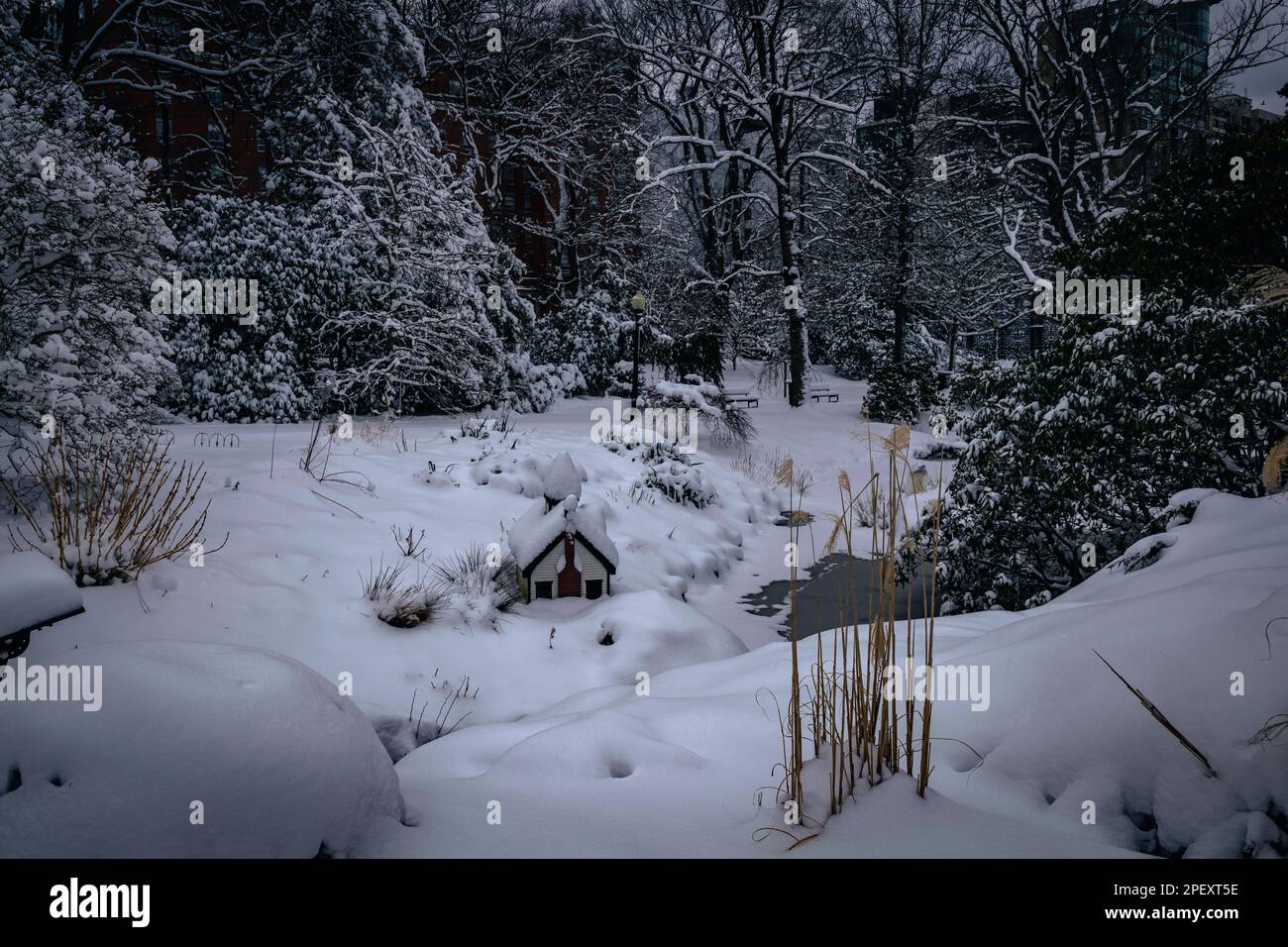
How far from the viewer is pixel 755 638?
18.7ft

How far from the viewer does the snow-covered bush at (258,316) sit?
1073 cm

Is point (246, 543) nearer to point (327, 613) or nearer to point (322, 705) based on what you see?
point (327, 613)

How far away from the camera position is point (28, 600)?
2.09 metres

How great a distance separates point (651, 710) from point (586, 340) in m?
15.0

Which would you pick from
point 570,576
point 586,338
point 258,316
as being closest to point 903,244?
point 586,338

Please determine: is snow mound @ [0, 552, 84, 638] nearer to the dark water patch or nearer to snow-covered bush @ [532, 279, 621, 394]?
the dark water patch

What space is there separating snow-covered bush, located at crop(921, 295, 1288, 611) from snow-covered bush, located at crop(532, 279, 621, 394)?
12096 millimetres

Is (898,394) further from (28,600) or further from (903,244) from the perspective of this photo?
(28,600)

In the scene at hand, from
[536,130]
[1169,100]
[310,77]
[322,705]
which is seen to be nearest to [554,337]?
[536,130]
